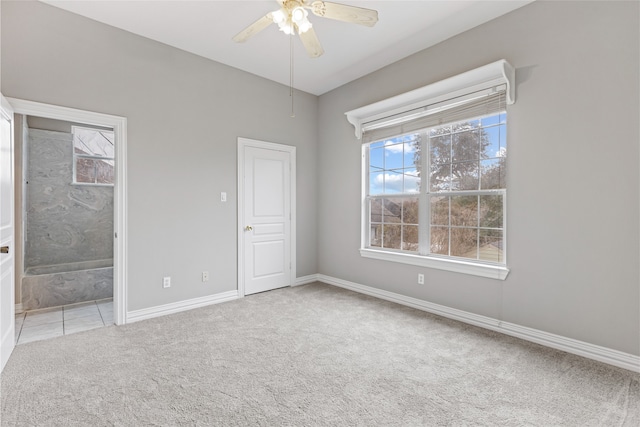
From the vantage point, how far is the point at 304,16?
205cm

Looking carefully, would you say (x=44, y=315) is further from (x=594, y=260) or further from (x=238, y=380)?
(x=594, y=260)

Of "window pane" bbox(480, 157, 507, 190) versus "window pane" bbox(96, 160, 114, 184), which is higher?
"window pane" bbox(96, 160, 114, 184)

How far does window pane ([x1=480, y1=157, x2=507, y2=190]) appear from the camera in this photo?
113 inches

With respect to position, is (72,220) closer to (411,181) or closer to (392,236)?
(392,236)

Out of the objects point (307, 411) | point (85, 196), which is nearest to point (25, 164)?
point (85, 196)

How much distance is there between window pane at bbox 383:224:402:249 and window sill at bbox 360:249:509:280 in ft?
0.45

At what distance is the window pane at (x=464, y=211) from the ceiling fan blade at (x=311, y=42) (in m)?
2.00

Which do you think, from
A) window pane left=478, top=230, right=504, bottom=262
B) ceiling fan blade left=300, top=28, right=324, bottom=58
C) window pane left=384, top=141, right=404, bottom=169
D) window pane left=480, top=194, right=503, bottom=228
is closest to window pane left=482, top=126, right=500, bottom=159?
window pane left=480, top=194, right=503, bottom=228

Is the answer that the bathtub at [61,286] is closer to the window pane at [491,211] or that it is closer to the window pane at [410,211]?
the window pane at [410,211]

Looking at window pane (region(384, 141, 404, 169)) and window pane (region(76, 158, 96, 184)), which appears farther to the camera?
window pane (region(76, 158, 96, 184))

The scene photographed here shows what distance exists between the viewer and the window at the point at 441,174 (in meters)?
2.88

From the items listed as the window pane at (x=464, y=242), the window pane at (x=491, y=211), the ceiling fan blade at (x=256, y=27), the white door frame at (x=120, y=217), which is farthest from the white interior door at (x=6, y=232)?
the window pane at (x=491, y=211)

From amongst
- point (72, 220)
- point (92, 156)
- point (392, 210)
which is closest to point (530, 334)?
point (392, 210)

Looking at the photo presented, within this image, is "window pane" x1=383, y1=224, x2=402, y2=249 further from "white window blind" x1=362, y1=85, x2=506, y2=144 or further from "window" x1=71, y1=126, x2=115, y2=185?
"window" x1=71, y1=126, x2=115, y2=185
